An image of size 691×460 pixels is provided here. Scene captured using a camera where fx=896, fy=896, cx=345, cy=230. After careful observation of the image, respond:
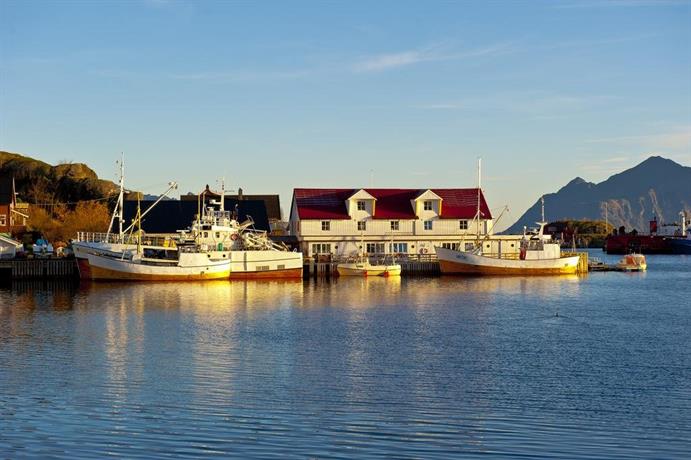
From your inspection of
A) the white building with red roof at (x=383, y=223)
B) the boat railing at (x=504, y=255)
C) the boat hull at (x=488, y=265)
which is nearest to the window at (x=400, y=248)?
the white building with red roof at (x=383, y=223)

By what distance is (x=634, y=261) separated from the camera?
93.6 m

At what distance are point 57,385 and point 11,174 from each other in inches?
4231

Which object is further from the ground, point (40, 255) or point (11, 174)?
point (11, 174)

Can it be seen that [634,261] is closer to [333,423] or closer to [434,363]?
[434,363]

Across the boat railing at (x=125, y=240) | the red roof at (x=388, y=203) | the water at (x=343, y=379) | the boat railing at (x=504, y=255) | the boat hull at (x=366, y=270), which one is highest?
the red roof at (x=388, y=203)

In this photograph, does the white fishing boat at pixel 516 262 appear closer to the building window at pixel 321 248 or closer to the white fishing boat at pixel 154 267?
the building window at pixel 321 248

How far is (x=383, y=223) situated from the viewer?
87188 mm

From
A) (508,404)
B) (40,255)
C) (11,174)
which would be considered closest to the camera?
(508,404)

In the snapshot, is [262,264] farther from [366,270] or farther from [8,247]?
[8,247]

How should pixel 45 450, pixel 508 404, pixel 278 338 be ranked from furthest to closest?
pixel 278 338
pixel 508 404
pixel 45 450

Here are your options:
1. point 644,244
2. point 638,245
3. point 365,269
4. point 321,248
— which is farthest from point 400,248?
point 644,244

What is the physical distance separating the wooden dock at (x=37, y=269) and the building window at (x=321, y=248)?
22.8 m

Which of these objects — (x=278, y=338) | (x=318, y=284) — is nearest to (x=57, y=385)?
(x=278, y=338)

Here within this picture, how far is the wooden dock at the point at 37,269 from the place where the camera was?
Answer: 72.9m
